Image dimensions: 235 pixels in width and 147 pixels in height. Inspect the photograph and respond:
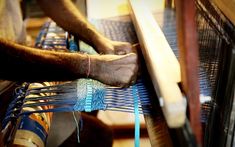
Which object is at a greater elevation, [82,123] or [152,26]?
[152,26]

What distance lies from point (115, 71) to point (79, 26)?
445 millimetres

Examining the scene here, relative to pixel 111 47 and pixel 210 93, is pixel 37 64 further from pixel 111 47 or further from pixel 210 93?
pixel 210 93

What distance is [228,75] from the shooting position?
737mm

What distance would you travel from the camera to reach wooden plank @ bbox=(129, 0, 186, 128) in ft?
2.07

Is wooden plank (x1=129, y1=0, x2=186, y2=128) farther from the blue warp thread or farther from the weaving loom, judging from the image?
the blue warp thread

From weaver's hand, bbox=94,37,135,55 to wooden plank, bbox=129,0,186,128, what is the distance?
0.30 feet

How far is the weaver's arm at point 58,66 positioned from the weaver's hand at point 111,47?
0.14m

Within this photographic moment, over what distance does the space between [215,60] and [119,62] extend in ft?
0.84

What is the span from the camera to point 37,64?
92cm

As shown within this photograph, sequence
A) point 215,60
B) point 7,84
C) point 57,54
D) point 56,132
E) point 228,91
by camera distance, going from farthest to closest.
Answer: point 7,84 < point 56,132 < point 57,54 < point 215,60 < point 228,91

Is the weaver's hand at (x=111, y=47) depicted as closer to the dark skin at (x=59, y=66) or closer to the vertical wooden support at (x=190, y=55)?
the dark skin at (x=59, y=66)

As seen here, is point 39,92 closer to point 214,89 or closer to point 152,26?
point 152,26

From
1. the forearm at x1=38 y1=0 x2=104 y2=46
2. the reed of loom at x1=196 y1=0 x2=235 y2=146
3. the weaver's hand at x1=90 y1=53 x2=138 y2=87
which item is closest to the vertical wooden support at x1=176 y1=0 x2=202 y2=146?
the reed of loom at x1=196 y1=0 x2=235 y2=146

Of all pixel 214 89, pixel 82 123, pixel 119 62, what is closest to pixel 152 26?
pixel 119 62
